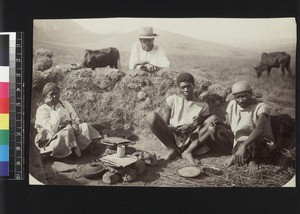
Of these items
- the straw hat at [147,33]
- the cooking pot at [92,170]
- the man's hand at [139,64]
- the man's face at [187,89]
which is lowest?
the cooking pot at [92,170]

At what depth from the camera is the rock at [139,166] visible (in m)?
1.27

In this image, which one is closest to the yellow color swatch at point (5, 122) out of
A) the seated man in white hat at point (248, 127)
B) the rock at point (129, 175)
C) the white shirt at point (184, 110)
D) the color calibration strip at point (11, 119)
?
the color calibration strip at point (11, 119)

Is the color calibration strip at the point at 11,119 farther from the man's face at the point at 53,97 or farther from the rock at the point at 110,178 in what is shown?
the rock at the point at 110,178

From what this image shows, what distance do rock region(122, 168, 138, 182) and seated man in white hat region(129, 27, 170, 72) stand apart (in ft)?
0.97

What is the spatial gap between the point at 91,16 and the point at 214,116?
0.46 m

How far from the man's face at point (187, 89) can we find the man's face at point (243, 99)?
13 centimetres

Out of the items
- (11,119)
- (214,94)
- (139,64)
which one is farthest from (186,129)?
(11,119)

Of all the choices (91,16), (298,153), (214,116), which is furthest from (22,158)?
(298,153)

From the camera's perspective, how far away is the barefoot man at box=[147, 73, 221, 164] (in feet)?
4.16

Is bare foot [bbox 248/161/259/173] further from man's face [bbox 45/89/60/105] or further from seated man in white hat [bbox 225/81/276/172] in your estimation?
man's face [bbox 45/89/60/105]

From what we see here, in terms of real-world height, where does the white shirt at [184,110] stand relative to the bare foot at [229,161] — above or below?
above

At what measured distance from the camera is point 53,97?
1.29m

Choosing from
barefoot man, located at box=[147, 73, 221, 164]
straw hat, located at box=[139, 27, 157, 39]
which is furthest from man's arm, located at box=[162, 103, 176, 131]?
straw hat, located at box=[139, 27, 157, 39]

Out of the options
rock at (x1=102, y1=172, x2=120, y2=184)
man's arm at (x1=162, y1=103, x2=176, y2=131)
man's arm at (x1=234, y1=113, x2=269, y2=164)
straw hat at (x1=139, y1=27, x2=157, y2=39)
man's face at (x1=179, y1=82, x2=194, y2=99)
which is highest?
straw hat at (x1=139, y1=27, x2=157, y2=39)
